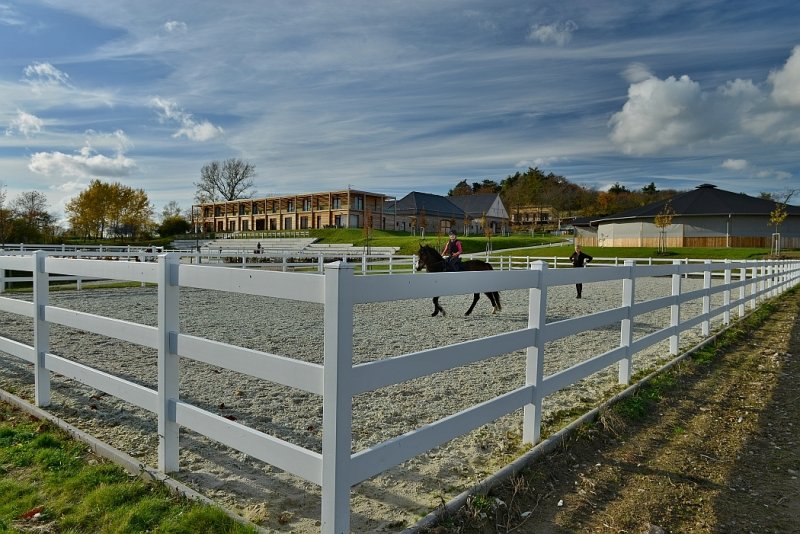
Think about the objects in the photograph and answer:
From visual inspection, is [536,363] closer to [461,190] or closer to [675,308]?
[675,308]

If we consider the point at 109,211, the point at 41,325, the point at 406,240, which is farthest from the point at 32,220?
the point at 41,325

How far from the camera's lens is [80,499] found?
300 cm

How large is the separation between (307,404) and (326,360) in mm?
2583

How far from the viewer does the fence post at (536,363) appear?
391 centimetres

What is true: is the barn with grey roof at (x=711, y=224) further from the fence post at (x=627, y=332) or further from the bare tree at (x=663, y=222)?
the fence post at (x=627, y=332)

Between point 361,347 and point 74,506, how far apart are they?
15.6 feet

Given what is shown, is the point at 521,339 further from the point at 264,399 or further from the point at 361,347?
the point at 361,347

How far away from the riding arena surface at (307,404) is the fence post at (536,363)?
0.55ft

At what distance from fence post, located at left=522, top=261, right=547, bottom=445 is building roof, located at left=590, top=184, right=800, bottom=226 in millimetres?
51967

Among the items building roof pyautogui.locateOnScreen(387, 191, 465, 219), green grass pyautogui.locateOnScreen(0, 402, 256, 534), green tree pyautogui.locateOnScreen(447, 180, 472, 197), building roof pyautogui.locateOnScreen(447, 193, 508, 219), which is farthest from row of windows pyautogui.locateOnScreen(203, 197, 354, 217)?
green grass pyautogui.locateOnScreen(0, 402, 256, 534)

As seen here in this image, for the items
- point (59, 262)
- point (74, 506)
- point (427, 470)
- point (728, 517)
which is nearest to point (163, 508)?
point (74, 506)

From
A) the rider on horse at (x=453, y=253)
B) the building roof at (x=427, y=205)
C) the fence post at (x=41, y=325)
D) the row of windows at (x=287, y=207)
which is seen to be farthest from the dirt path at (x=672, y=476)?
the building roof at (x=427, y=205)

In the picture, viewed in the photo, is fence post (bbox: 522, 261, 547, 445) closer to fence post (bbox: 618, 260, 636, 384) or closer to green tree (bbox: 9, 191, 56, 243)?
fence post (bbox: 618, 260, 636, 384)

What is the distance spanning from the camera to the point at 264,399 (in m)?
4.91
